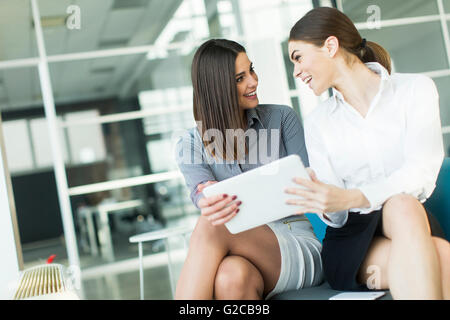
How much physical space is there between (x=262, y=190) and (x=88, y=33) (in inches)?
213

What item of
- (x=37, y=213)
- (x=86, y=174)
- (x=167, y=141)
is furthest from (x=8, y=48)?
(x=37, y=213)

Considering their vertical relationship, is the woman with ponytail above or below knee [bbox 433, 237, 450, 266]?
above

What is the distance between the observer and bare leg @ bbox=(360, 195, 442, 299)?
115 cm

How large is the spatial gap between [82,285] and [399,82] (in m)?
4.45

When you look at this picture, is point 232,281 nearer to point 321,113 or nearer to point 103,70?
point 321,113

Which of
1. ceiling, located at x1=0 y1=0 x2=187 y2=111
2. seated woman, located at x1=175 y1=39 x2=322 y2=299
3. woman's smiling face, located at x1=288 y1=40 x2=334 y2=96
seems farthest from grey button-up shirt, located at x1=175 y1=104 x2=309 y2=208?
ceiling, located at x1=0 y1=0 x2=187 y2=111

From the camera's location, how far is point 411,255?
46.6 inches

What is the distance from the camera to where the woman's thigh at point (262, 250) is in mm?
1540

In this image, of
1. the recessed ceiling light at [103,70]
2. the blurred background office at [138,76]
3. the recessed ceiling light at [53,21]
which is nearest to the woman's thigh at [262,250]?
the blurred background office at [138,76]

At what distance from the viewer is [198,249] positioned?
57.6 inches

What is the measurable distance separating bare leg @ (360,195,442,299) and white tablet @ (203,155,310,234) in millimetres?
260

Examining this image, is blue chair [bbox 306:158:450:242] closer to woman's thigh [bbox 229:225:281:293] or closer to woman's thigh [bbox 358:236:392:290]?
woman's thigh [bbox 358:236:392:290]

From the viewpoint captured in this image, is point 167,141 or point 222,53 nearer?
point 222,53
